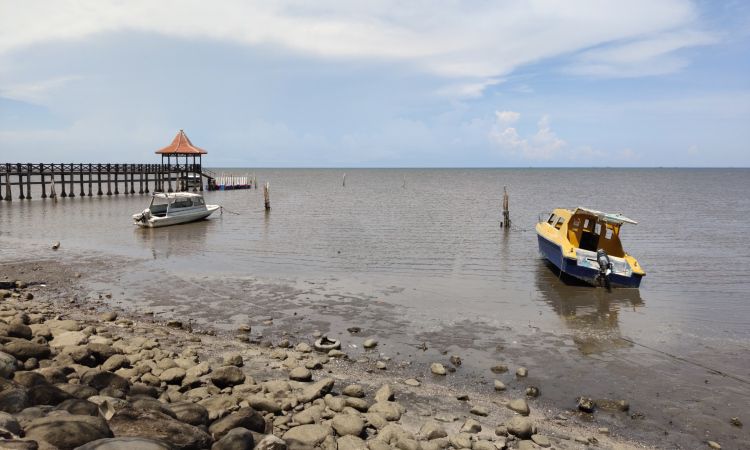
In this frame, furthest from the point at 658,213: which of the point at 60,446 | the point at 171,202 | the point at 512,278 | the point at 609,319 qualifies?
the point at 60,446

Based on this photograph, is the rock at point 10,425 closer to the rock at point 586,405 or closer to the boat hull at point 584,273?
the rock at point 586,405

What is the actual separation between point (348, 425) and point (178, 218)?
27.5 metres

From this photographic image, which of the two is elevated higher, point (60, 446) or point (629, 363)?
point (60, 446)

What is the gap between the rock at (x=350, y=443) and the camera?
691 centimetres

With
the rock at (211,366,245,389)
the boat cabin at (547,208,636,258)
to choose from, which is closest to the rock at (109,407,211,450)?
the rock at (211,366,245,389)

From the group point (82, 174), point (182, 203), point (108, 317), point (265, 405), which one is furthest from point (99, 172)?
point (265, 405)

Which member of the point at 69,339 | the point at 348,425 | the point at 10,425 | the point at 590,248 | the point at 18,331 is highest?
the point at 590,248

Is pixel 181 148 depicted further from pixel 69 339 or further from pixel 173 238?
pixel 69 339

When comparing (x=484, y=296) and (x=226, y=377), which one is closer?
(x=226, y=377)

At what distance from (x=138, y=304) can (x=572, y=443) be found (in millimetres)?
11640

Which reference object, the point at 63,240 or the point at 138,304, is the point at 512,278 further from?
the point at 63,240

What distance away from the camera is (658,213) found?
144 ft

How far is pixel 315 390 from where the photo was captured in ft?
28.0

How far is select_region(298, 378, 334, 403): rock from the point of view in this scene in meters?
8.38
